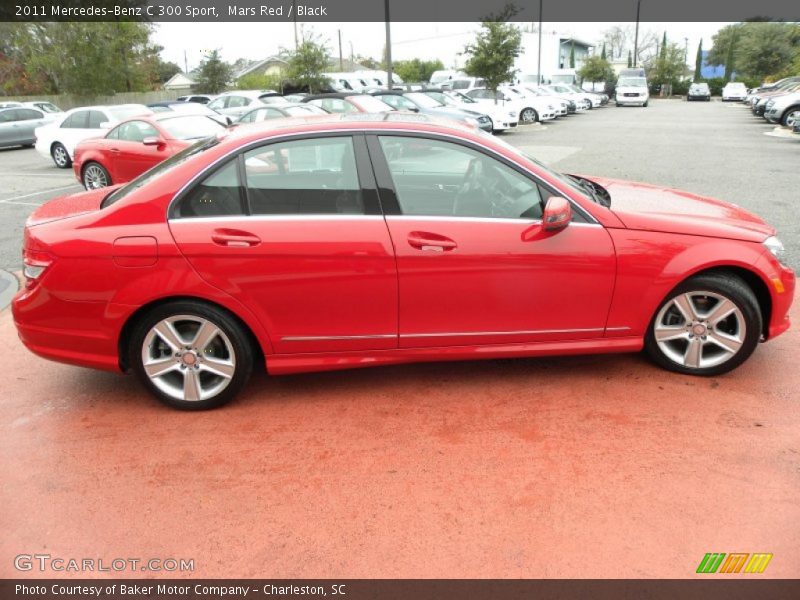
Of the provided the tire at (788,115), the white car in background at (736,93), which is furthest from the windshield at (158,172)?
the white car in background at (736,93)

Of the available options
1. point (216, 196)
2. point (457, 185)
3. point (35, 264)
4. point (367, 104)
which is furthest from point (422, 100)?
point (35, 264)

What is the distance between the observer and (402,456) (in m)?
3.35

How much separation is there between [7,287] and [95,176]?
5.99m

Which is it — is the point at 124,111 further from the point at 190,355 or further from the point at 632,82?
the point at 632,82

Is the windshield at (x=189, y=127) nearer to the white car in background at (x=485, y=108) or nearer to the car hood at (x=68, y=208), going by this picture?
the car hood at (x=68, y=208)

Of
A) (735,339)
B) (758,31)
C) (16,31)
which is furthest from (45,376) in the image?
(758,31)

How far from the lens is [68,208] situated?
13.3ft

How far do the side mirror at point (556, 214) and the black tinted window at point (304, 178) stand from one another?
3.41ft

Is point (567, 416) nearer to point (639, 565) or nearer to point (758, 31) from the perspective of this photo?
point (639, 565)

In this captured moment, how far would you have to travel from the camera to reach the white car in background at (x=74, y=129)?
15.6m

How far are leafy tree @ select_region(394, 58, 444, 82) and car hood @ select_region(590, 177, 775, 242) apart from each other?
59185 millimetres

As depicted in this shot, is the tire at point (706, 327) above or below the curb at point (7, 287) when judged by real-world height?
above

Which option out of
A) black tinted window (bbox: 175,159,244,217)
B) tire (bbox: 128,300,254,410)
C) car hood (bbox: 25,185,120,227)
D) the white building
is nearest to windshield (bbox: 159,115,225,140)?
car hood (bbox: 25,185,120,227)
